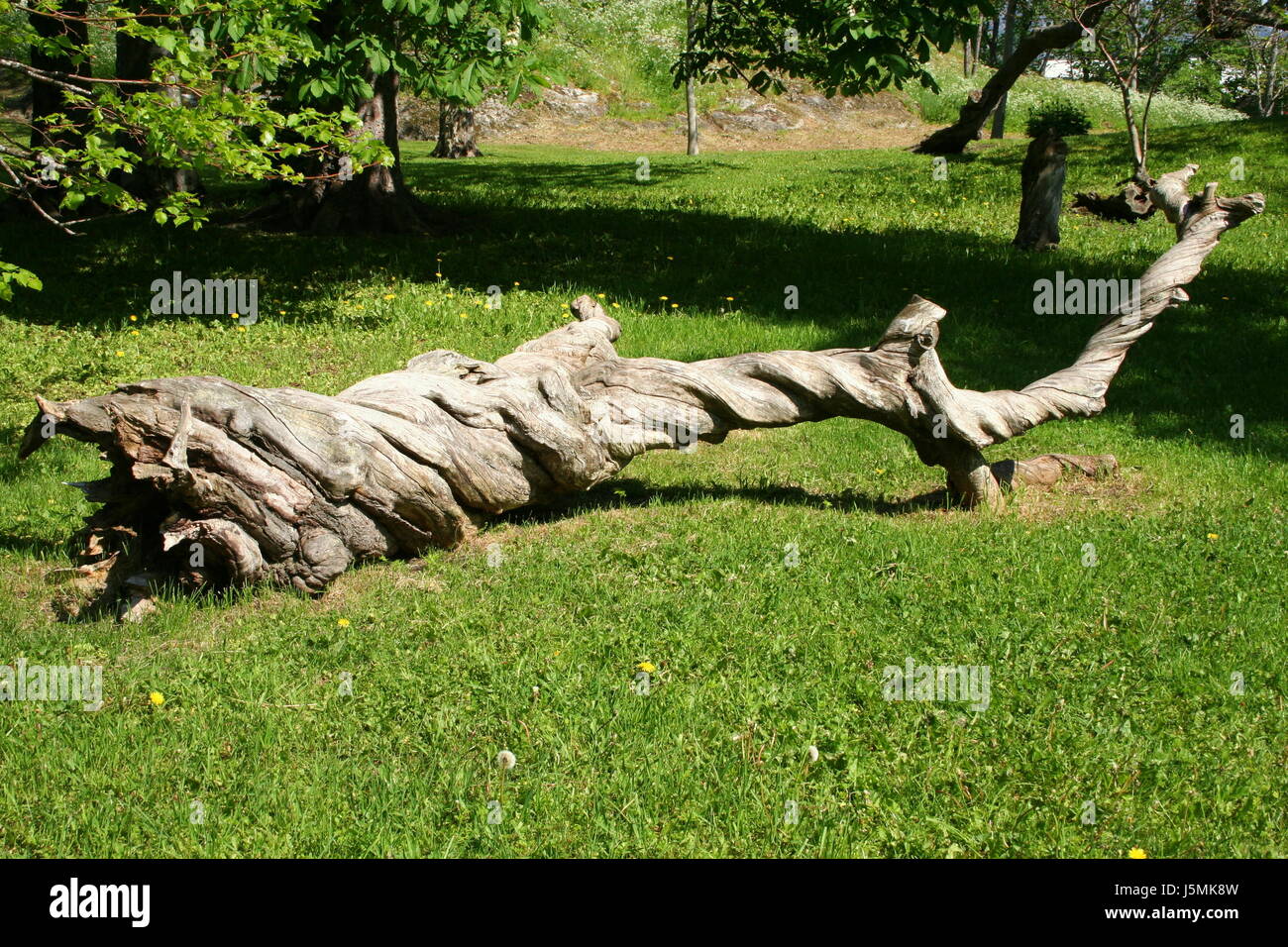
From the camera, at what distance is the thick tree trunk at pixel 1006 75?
1373 cm

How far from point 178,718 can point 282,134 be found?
11436 millimetres

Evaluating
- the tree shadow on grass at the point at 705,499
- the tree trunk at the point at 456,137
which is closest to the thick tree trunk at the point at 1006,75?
the tree shadow on grass at the point at 705,499

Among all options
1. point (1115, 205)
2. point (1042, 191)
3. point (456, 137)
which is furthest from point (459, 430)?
point (456, 137)

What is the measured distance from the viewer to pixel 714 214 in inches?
639

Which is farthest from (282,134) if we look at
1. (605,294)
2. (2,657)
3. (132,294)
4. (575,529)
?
(2,657)

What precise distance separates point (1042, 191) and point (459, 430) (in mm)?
10355

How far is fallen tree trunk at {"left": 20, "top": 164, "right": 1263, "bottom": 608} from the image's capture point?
5.37 meters

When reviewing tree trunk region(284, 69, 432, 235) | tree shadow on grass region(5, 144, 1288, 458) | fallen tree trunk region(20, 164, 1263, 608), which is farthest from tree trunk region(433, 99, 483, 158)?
fallen tree trunk region(20, 164, 1263, 608)

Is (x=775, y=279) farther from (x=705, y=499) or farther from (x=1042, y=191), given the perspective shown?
(x=705, y=499)

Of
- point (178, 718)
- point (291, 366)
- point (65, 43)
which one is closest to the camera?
point (178, 718)

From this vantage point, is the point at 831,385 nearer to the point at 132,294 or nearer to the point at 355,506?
the point at 355,506

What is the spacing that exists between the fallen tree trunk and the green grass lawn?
1.00 ft

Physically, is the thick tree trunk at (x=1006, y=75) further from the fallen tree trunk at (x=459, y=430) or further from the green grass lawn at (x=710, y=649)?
the green grass lawn at (x=710, y=649)

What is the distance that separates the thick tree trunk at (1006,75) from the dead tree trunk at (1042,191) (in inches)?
53.0
